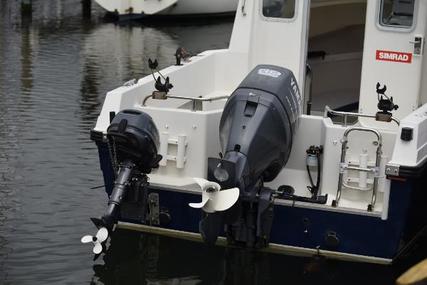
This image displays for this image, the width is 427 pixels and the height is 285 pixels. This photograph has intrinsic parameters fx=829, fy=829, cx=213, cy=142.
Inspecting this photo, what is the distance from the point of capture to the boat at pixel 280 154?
6.20m

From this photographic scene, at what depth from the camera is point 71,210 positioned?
8.16 meters

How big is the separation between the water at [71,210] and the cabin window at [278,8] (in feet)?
7.46

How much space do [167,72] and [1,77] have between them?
23.5 feet

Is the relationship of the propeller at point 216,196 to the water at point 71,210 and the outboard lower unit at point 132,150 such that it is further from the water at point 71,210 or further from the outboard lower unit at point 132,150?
the water at point 71,210

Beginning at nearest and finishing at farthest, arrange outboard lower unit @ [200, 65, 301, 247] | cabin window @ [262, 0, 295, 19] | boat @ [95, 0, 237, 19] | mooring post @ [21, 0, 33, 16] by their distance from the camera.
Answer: outboard lower unit @ [200, 65, 301, 247] → cabin window @ [262, 0, 295, 19] → mooring post @ [21, 0, 33, 16] → boat @ [95, 0, 237, 19]

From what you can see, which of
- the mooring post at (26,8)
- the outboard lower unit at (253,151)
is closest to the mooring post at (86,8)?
the mooring post at (26,8)

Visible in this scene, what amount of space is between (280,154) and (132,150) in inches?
45.5

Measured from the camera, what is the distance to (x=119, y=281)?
6785 mm

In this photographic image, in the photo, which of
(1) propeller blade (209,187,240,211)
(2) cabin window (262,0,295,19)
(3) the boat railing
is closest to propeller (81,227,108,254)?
(1) propeller blade (209,187,240,211)

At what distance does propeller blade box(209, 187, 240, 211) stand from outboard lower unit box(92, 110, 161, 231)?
0.84 meters

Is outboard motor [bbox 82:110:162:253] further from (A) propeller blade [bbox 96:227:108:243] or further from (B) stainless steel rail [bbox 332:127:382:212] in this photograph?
(B) stainless steel rail [bbox 332:127:382:212]

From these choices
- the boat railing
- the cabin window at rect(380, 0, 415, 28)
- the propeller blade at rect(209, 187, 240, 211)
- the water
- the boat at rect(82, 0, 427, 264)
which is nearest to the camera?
the propeller blade at rect(209, 187, 240, 211)

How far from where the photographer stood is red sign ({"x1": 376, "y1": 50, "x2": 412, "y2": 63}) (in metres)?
7.43

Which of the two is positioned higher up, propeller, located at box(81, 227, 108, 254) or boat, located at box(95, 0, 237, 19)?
boat, located at box(95, 0, 237, 19)
